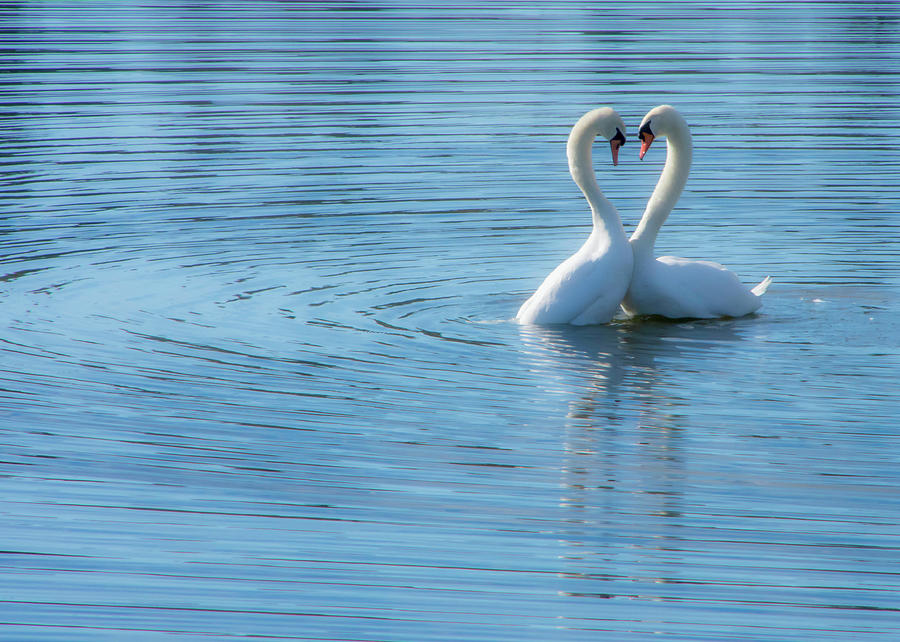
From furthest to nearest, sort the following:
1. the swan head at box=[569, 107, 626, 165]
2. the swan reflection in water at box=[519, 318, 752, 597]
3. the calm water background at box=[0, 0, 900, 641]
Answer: the swan head at box=[569, 107, 626, 165] < the swan reflection in water at box=[519, 318, 752, 597] < the calm water background at box=[0, 0, 900, 641]

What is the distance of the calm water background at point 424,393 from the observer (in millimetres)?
5289

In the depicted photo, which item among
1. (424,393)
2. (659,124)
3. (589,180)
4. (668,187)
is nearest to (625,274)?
(589,180)

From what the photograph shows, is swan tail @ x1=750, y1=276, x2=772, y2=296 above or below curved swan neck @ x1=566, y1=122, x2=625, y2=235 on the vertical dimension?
below

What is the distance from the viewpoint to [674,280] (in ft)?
30.2

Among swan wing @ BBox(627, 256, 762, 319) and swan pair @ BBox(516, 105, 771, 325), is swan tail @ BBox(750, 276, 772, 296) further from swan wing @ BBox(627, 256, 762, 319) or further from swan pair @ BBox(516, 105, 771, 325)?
swan wing @ BBox(627, 256, 762, 319)

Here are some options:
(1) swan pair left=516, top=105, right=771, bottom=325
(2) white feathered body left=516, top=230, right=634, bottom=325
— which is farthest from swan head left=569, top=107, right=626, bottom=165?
(2) white feathered body left=516, top=230, right=634, bottom=325

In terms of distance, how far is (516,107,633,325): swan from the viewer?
9.00 meters

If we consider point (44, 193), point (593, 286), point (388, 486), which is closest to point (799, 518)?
point (388, 486)

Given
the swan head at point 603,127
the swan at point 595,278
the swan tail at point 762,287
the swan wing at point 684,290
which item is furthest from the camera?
the swan tail at point 762,287

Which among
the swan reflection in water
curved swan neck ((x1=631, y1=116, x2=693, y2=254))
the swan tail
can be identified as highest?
curved swan neck ((x1=631, y1=116, x2=693, y2=254))

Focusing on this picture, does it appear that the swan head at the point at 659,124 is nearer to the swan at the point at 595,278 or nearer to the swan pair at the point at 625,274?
the swan pair at the point at 625,274

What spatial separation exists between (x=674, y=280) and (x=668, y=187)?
2.71 feet

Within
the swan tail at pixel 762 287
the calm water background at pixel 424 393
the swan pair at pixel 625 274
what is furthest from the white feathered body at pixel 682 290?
the swan tail at pixel 762 287

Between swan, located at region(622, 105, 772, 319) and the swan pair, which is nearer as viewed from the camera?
the swan pair
